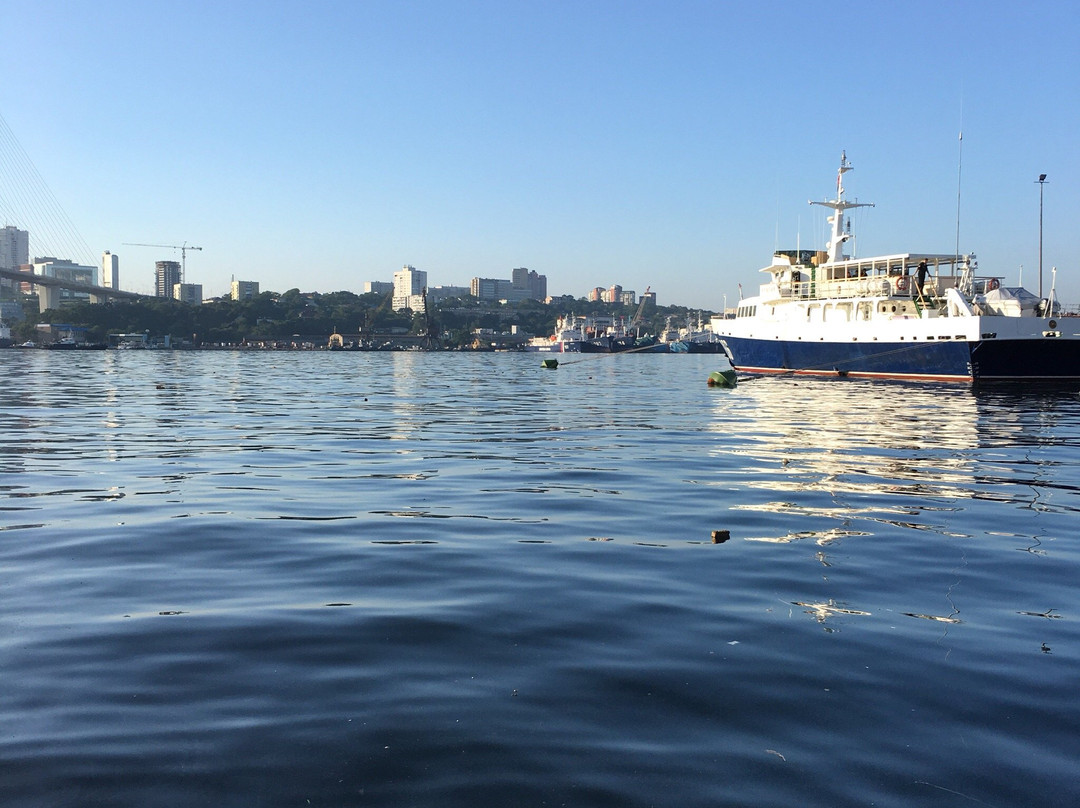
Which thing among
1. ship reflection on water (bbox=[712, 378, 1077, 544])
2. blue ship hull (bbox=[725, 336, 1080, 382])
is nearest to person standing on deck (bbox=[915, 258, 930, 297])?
blue ship hull (bbox=[725, 336, 1080, 382])

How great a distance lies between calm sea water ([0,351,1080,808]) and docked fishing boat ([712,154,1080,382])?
32207mm

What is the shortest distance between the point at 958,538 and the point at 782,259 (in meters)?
55.1

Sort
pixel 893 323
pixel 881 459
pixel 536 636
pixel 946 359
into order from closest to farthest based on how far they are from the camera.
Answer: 1. pixel 536 636
2. pixel 881 459
3. pixel 946 359
4. pixel 893 323

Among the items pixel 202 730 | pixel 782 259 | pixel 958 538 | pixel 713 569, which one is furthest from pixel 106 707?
pixel 782 259

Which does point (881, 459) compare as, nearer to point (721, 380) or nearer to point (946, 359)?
Result: point (946, 359)

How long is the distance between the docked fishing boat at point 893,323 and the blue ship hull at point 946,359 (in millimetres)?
51

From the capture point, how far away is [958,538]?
34.0 feet

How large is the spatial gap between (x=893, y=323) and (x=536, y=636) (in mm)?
47892

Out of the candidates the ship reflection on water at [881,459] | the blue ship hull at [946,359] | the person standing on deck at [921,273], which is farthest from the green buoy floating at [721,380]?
the ship reflection on water at [881,459]

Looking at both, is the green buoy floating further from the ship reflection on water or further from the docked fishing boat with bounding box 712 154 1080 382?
the ship reflection on water

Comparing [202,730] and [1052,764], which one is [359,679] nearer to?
[202,730]

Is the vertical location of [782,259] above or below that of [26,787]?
above

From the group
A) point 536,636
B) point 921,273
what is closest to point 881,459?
point 536,636

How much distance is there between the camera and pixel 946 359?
46.2 meters
